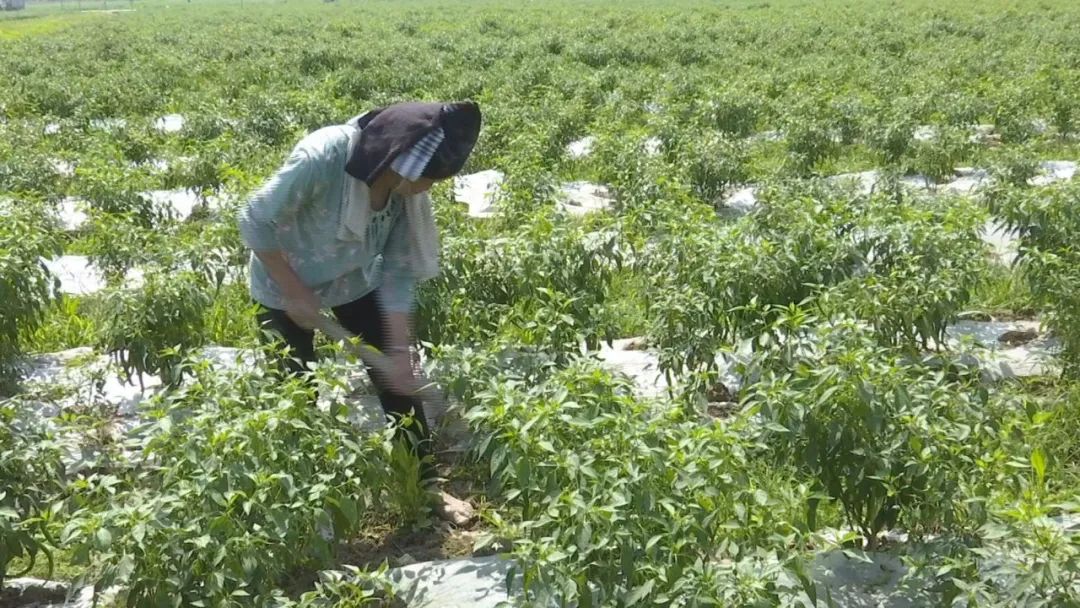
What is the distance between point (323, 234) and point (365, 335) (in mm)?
476

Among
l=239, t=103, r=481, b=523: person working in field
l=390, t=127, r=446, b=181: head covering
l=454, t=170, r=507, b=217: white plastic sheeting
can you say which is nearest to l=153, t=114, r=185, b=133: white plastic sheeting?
l=454, t=170, r=507, b=217: white plastic sheeting

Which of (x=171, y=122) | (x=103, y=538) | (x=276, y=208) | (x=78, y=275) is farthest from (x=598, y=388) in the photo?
(x=171, y=122)

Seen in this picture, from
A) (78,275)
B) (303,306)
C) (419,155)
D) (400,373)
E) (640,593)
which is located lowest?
(78,275)

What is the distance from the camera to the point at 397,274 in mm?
3609

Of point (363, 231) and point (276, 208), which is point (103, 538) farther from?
point (363, 231)

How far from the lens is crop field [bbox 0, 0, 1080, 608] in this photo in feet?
8.58

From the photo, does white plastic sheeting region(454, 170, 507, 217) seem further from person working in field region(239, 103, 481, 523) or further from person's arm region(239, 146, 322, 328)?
person's arm region(239, 146, 322, 328)

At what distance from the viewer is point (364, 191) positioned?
329 cm

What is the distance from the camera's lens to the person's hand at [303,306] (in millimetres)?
3422

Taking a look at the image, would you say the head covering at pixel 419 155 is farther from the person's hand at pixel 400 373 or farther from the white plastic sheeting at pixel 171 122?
the white plastic sheeting at pixel 171 122

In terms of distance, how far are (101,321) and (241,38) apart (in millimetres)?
18980

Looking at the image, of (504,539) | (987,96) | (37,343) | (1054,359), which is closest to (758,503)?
(504,539)

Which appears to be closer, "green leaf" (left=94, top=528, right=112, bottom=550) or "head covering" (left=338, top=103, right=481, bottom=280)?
"green leaf" (left=94, top=528, right=112, bottom=550)

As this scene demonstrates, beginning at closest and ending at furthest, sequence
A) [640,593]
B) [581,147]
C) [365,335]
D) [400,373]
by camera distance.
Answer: [640,593] → [400,373] → [365,335] → [581,147]
